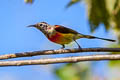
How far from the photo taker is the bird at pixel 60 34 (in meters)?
6.51

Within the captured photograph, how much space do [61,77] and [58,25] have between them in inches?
56.1

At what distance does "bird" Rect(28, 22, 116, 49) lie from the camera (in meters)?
6.51

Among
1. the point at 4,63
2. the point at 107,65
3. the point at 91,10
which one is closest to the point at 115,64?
A: the point at 107,65

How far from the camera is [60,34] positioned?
6.66m

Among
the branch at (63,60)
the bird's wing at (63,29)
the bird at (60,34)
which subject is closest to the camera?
the branch at (63,60)

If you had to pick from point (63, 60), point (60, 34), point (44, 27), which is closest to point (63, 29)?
point (60, 34)

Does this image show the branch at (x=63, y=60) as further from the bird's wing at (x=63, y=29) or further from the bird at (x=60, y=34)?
the bird's wing at (x=63, y=29)

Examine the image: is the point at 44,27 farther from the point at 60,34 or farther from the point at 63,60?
the point at 63,60

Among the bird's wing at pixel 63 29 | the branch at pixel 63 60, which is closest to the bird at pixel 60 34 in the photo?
the bird's wing at pixel 63 29

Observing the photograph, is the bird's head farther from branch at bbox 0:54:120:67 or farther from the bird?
branch at bbox 0:54:120:67

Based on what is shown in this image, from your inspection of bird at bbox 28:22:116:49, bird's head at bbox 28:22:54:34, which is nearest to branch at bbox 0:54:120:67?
bird at bbox 28:22:116:49

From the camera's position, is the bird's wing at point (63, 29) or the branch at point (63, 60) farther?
the bird's wing at point (63, 29)

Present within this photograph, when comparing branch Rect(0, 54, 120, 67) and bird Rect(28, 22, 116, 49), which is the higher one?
bird Rect(28, 22, 116, 49)

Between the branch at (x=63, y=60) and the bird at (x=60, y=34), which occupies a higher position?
the bird at (x=60, y=34)
